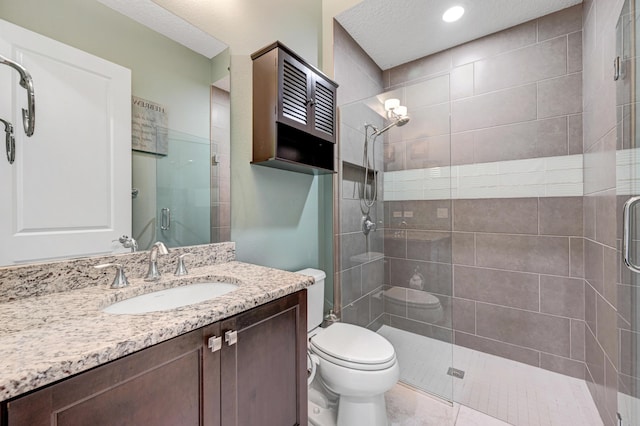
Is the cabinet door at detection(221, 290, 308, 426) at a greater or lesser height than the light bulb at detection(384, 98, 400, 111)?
lesser

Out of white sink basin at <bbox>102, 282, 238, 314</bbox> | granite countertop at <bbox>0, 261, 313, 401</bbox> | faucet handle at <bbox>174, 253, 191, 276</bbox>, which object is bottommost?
white sink basin at <bbox>102, 282, 238, 314</bbox>

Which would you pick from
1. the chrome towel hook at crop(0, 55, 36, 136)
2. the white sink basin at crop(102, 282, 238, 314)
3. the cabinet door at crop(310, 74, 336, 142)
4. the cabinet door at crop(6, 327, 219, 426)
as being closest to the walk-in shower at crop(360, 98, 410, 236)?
the cabinet door at crop(310, 74, 336, 142)

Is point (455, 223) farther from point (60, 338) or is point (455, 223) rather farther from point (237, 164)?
point (60, 338)

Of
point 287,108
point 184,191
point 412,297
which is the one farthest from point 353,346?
point 287,108

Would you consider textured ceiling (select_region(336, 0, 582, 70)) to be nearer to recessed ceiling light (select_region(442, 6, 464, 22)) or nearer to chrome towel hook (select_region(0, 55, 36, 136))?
recessed ceiling light (select_region(442, 6, 464, 22))

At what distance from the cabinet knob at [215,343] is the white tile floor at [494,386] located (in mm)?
1312

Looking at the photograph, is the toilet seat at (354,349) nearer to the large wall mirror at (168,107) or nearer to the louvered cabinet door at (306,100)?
the large wall mirror at (168,107)

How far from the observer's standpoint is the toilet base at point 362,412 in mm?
1335

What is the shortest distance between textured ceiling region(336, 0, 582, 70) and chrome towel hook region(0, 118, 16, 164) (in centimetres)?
204

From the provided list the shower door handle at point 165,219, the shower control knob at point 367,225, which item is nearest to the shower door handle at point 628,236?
the shower control knob at point 367,225

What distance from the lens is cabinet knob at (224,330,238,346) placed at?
0.75 metres

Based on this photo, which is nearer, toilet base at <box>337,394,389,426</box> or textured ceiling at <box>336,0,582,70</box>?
toilet base at <box>337,394,389,426</box>

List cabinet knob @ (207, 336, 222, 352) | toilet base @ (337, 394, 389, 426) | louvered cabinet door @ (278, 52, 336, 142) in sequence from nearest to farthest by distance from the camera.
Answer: cabinet knob @ (207, 336, 222, 352) < toilet base @ (337, 394, 389, 426) < louvered cabinet door @ (278, 52, 336, 142)

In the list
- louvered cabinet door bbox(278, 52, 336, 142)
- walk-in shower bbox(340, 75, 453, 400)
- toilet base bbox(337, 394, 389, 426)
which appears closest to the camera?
toilet base bbox(337, 394, 389, 426)
